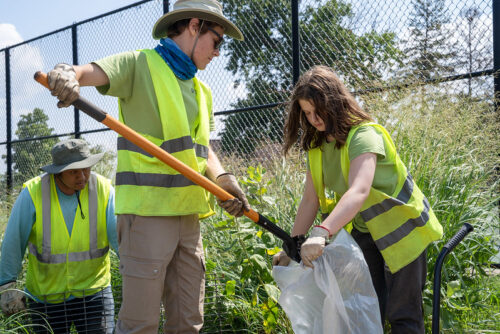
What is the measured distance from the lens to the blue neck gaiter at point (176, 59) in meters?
2.35

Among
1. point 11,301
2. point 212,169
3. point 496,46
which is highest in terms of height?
point 496,46

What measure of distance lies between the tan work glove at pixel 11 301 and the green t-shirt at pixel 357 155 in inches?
68.5

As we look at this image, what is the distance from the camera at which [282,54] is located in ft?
24.9

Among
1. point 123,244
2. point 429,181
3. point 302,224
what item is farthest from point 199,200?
point 429,181

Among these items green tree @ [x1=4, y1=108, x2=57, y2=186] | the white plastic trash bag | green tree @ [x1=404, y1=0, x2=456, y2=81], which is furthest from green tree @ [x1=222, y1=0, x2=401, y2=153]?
green tree @ [x1=4, y1=108, x2=57, y2=186]

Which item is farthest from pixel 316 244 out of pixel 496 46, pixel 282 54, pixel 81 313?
pixel 282 54

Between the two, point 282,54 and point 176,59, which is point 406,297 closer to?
point 176,59

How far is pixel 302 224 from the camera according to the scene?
8.36 feet

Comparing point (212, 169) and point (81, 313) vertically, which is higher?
point (212, 169)

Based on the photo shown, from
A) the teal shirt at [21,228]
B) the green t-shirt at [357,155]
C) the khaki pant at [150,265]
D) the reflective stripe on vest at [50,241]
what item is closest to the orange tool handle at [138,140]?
the khaki pant at [150,265]

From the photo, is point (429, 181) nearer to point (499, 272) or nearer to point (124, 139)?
point (499, 272)

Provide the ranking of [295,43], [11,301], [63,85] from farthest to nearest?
[295,43] < [11,301] < [63,85]

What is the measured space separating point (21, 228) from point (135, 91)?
4.09ft

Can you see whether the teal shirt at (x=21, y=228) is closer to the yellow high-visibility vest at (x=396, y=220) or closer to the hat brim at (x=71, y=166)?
the hat brim at (x=71, y=166)
